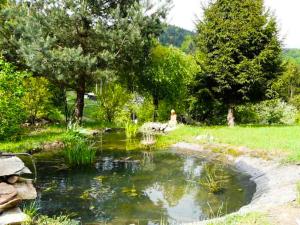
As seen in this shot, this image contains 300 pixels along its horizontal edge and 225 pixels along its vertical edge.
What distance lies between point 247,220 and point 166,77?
29651 mm

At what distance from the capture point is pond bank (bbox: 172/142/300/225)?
9895 mm

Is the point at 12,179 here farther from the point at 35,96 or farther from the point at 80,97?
the point at 80,97

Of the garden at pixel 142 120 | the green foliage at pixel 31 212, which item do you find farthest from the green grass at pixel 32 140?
the green foliage at pixel 31 212

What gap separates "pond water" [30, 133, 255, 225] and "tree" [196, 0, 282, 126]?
9.92 meters

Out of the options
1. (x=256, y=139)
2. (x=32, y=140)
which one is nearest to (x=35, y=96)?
(x=32, y=140)

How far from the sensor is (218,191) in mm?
13281

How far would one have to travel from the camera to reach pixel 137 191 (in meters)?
13.3

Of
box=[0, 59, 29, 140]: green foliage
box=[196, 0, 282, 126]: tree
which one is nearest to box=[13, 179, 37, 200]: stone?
box=[0, 59, 29, 140]: green foliage

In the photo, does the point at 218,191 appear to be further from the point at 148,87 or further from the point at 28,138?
the point at 148,87

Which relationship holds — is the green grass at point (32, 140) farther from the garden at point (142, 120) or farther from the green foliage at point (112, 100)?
the green foliage at point (112, 100)

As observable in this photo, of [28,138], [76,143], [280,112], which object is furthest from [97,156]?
[280,112]

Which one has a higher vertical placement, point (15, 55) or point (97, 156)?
point (15, 55)

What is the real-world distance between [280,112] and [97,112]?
750 inches

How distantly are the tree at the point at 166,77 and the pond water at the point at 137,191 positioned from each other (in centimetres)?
1892
